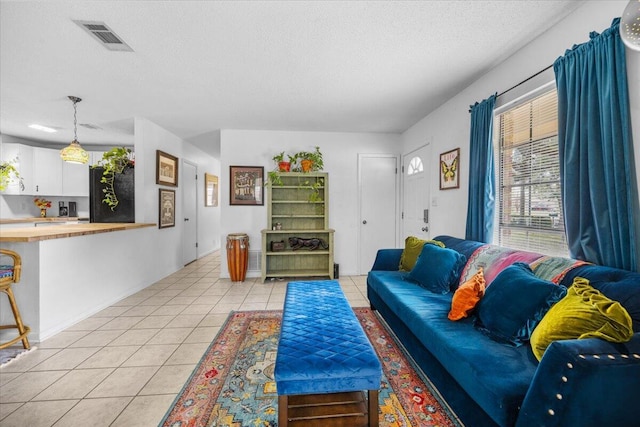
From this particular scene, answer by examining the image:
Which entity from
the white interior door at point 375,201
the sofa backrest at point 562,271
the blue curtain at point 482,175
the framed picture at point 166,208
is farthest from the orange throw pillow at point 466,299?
the framed picture at point 166,208

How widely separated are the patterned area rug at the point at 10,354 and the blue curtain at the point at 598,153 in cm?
425

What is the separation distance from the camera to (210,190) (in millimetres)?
7066

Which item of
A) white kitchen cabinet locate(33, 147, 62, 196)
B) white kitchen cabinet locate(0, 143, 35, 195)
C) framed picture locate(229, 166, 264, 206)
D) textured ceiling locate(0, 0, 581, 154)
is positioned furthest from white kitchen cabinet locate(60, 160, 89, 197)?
framed picture locate(229, 166, 264, 206)

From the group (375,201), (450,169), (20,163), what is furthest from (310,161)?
(20,163)

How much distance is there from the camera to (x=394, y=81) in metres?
2.95

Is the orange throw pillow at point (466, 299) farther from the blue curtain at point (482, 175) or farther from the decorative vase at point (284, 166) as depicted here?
the decorative vase at point (284, 166)

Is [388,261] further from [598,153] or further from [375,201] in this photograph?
[598,153]

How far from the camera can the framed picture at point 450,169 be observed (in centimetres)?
324

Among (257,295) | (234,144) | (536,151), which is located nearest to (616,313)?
(536,151)

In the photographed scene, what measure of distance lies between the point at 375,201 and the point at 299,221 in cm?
142

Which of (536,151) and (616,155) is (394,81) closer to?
(536,151)

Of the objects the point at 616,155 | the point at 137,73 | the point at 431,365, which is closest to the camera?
the point at 616,155

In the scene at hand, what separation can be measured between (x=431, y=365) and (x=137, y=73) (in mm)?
3655

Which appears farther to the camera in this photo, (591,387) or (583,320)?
(583,320)
